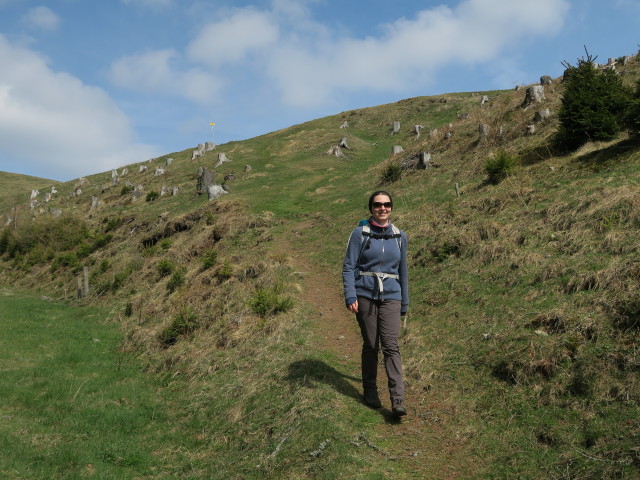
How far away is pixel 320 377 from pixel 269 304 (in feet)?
15.8

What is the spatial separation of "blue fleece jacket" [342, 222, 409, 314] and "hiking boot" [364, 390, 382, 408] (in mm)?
1620

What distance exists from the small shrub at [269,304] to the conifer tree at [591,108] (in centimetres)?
1329

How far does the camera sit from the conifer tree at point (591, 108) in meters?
16.7

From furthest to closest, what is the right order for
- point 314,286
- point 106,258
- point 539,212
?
point 106,258
point 314,286
point 539,212

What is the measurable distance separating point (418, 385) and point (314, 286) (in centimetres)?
759

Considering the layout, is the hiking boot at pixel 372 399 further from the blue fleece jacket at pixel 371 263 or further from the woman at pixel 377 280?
the blue fleece jacket at pixel 371 263

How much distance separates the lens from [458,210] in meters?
16.5

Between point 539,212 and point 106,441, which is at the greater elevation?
point 539,212

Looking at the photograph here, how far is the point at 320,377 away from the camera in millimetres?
8227

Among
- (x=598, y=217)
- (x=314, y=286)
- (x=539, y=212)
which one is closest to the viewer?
(x=598, y=217)

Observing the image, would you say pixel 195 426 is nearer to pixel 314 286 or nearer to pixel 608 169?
pixel 314 286

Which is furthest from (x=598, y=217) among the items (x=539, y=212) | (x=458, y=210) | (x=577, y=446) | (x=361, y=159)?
(x=361, y=159)

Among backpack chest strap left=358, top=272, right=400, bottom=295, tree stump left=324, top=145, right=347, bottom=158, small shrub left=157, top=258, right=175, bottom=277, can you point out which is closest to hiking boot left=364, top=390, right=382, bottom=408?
backpack chest strap left=358, top=272, right=400, bottom=295

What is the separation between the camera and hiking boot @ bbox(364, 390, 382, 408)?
702cm
